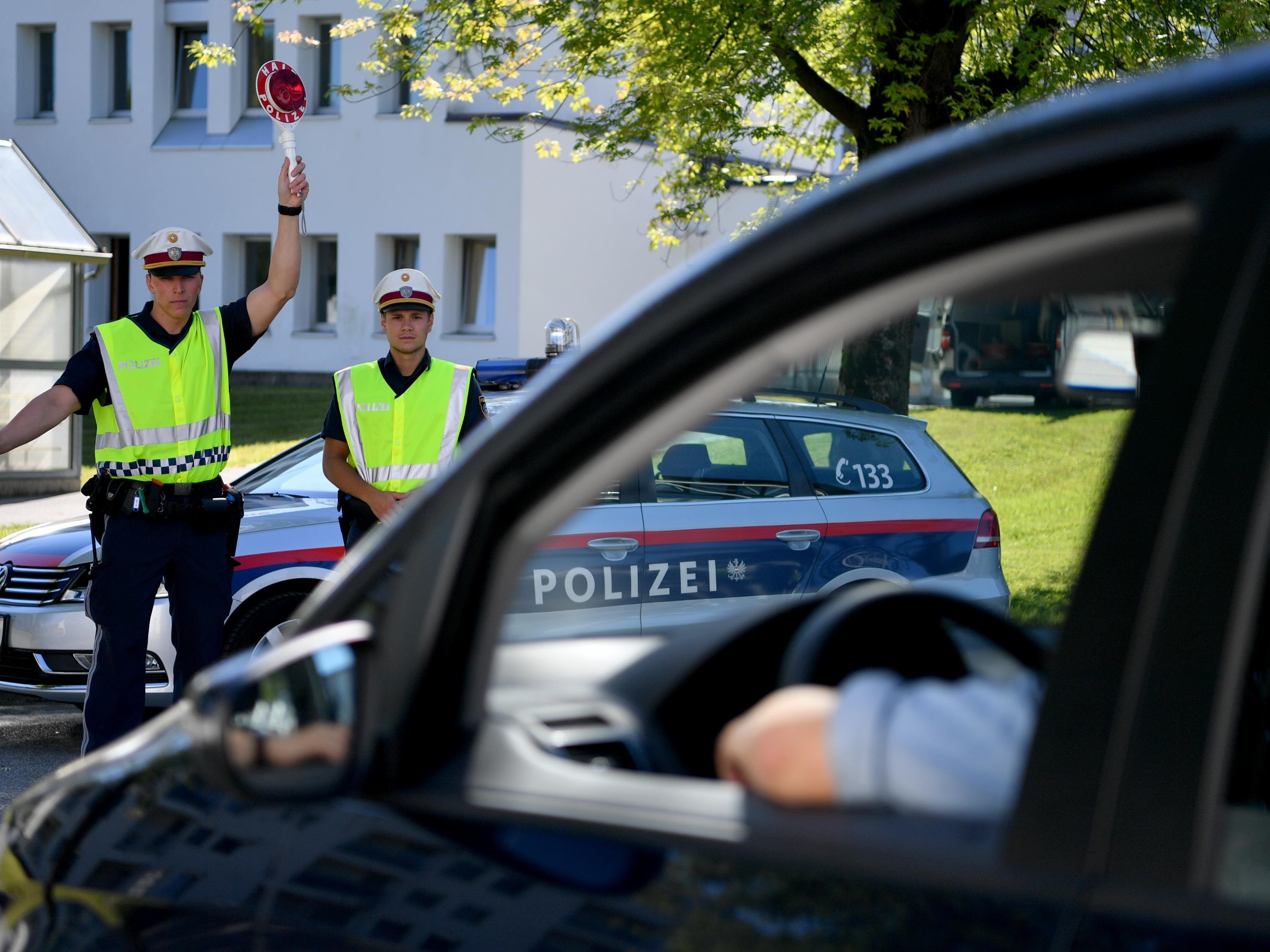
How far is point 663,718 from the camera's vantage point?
1390 mm

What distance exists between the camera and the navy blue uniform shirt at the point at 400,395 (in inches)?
200

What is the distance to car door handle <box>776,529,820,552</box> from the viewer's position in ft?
14.5

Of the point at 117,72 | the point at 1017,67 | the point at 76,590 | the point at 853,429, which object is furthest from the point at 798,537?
the point at 117,72

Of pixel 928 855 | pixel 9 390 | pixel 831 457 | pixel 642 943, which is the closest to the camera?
pixel 928 855

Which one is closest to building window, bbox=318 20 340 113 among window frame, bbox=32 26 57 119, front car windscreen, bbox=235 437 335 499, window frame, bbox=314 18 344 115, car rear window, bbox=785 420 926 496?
window frame, bbox=314 18 344 115

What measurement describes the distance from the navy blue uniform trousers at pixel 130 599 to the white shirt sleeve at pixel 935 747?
3930 millimetres

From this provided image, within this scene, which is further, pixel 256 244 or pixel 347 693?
pixel 256 244

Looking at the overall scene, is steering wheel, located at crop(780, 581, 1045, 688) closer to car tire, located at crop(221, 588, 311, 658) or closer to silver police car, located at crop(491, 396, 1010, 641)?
silver police car, located at crop(491, 396, 1010, 641)

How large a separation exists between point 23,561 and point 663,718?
5174 mm

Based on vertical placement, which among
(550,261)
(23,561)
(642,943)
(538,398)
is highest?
(550,261)

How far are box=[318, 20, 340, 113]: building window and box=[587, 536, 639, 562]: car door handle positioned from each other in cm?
2218

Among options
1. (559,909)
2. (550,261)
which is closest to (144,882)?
(559,909)

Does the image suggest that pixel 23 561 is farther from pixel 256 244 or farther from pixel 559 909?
pixel 256 244

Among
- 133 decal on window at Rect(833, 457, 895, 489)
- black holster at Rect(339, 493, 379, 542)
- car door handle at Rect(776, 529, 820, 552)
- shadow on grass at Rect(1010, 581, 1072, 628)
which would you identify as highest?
shadow on grass at Rect(1010, 581, 1072, 628)
